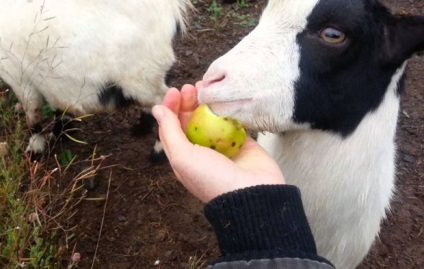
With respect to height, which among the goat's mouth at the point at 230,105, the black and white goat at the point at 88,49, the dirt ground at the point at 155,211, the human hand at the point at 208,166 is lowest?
the dirt ground at the point at 155,211

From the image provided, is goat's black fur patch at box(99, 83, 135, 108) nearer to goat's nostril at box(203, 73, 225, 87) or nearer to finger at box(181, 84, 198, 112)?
finger at box(181, 84, 198, 112)

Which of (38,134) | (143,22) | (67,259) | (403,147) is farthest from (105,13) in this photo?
(403,147)

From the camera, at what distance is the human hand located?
1414 mm

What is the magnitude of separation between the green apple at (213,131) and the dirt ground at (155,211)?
1.14m

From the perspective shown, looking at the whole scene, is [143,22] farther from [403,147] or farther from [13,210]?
[403,147]

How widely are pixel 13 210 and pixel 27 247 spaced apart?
18cm

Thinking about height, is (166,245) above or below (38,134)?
below

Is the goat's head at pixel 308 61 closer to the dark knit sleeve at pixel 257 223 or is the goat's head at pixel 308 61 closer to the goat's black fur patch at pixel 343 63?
the goat's black fur patch at pixel 343 63

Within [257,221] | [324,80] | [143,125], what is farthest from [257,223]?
[143,125]

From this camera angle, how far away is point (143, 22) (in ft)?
8.30

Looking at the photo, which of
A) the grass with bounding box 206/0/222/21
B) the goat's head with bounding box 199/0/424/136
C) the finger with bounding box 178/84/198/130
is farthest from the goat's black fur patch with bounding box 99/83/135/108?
the grass with bounding box 206/0/222/21

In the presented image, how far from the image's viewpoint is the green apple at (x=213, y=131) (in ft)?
4.86

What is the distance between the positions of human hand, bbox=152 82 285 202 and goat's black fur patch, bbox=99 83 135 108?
3.55 feet

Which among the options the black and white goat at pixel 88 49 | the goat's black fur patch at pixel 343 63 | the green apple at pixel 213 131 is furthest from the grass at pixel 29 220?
the goat's black fur patch at pixel 343 63
